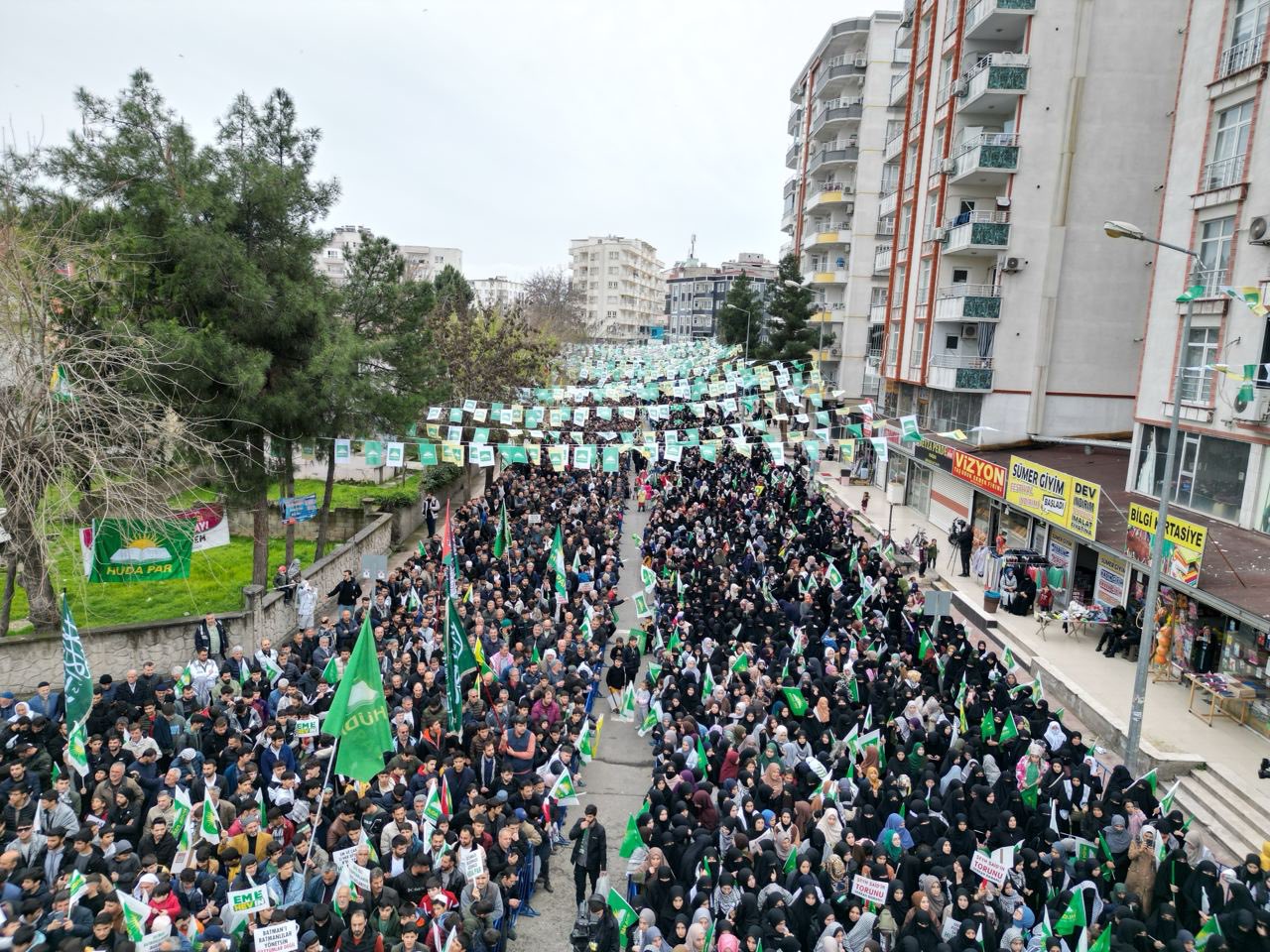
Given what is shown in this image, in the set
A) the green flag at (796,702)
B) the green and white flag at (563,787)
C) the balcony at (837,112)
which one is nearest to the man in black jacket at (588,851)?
the green and white flag at (563,787)

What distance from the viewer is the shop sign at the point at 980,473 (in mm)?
22812

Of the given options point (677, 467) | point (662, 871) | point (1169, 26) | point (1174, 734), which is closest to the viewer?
point (662, 871)

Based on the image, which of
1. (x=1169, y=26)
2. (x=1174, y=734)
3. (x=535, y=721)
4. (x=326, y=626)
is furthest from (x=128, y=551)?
(x=1169, y=26)

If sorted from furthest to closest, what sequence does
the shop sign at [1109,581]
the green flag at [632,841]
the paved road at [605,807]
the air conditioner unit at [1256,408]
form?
the shop sign at [1109,581] < the air conditioner unit at [1256,408] < the paved road at [605,807] < the green flag at [632,841]

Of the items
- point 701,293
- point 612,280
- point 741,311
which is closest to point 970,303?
point 741,311

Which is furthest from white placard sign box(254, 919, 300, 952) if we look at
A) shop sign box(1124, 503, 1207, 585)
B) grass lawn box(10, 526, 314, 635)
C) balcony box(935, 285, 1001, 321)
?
balcony box(935, 285, 1001, 321)

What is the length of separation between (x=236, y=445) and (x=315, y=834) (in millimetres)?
11230

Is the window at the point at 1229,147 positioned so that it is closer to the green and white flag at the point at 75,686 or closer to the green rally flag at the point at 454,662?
the green rally flag at the point at 454,662

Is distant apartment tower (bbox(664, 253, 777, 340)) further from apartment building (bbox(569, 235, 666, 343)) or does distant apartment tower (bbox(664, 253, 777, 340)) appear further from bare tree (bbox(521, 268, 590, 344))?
bare tree (bbox(521, 268, 590, 344))

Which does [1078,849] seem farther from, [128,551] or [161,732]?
[128,551]

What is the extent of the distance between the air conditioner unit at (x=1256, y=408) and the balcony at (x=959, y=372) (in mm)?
11617

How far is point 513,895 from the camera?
8.77 metres

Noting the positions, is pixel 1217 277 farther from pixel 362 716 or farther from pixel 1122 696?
pixel 362 716

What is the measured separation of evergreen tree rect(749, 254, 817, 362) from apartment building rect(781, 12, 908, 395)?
3.92 feet
